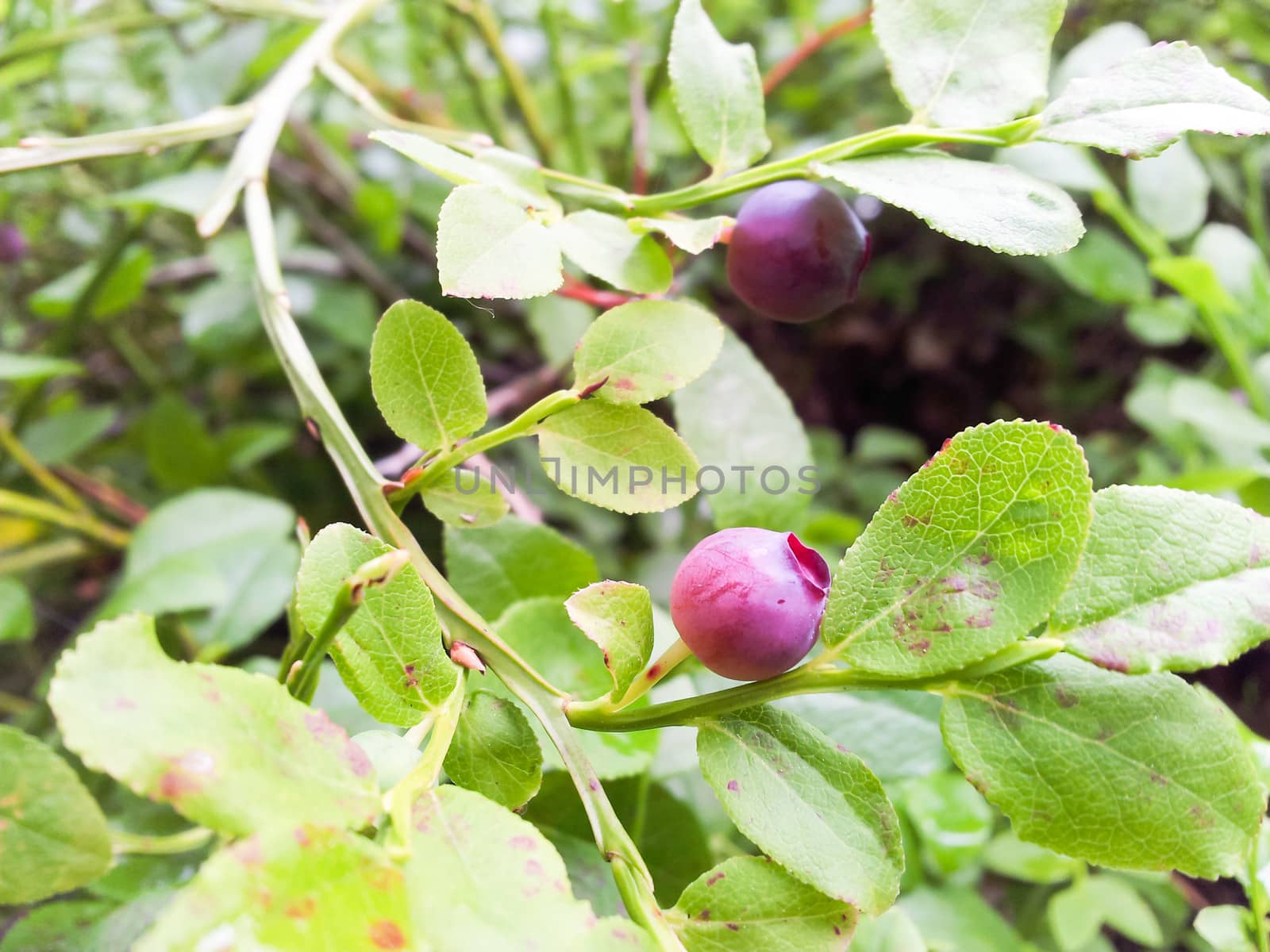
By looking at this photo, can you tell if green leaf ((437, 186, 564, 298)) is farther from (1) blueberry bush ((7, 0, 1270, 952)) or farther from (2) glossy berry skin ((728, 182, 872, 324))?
(2) glossy berry skin ((728, 182, 872, 324))

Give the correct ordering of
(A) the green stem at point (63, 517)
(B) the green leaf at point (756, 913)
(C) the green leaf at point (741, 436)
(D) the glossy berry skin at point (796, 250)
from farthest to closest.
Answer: (A) the green stem at point (63, 517), (C) the green leaf at point (741, 436), (D) the glossy berry skin at point (796, 250), (B) the green leaf at point (756, 913)

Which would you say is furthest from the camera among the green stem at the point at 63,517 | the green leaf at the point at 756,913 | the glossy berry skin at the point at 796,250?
the green stem at the point at 63,517

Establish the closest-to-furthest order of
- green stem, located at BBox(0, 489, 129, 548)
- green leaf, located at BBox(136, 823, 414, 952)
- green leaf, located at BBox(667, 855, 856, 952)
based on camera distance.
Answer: green leaf, located at BBox(136, 823, 414, 952) < green leaf, located at BBox(667, 855, 856, 952) < green stem, located at BBox(0, 489, 129, 548)

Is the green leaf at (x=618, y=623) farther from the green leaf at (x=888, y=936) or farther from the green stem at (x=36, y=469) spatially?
the green stem at (x=36, y=469)

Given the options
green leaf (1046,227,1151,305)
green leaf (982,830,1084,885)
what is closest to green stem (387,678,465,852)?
green leaf (982,830,1084,885)

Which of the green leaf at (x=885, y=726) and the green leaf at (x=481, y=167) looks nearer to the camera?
the green leaf at (x=481, y=167)

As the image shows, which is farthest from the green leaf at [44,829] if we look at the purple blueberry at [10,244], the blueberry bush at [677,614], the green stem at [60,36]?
the purple blueberry at [10,244]

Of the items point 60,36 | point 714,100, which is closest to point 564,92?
point 60,36
